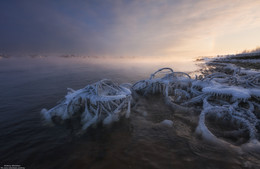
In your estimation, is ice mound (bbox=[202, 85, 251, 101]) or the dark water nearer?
the dark water

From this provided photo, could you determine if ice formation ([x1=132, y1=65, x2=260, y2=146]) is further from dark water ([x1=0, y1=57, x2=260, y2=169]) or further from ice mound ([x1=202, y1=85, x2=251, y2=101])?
dark water ([x1=0, y1=57, x2=260, y2=169])

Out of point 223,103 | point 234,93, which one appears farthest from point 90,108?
point 234,93

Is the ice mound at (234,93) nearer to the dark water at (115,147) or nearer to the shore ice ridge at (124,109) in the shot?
the shore ice ridge at (124,109)

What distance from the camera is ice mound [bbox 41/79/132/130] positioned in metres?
5.19

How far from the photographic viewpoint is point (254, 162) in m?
3.35

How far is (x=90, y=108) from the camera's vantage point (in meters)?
5.61

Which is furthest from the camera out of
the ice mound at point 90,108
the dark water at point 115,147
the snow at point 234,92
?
the snow at point 234,92

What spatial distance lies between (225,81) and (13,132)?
49.7ft

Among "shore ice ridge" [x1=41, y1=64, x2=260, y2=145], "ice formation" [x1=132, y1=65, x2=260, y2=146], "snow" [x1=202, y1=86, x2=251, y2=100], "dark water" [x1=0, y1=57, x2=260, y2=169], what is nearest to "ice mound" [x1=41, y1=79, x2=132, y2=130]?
"shore ice ridge" [x1=41, y1=64, x2=260, y2=145]

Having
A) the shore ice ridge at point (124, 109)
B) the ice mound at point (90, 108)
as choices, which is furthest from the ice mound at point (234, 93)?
the ice mound at point (90, 108)

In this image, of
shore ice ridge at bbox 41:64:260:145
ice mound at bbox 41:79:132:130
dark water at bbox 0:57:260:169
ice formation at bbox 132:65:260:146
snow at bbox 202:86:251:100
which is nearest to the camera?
dark water at bbox 0:57:260:169

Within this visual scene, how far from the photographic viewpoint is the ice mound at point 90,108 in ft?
17.0

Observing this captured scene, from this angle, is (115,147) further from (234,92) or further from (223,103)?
(234,92)

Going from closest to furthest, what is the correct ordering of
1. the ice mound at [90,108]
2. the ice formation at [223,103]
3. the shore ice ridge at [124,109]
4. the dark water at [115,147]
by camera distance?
the dark water at [115,147], the ice formation at [223,103], the shore ice ridge at [124,109], the ice mound at [90,108]
